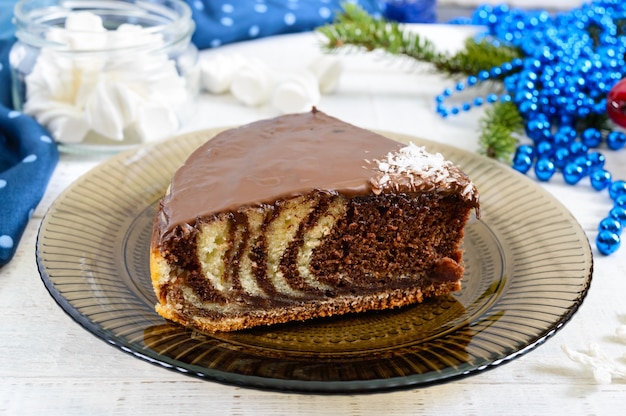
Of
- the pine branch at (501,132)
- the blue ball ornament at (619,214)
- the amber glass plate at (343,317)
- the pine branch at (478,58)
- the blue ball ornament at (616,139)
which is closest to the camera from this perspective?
the amber glass plate at (343,317)

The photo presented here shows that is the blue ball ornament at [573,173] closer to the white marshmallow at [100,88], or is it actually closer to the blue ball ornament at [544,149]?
the blue ball ornament at [544,149]

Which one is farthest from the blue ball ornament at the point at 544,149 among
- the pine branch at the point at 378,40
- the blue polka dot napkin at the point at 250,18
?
the blue polka dot napkin at the point at 250,18

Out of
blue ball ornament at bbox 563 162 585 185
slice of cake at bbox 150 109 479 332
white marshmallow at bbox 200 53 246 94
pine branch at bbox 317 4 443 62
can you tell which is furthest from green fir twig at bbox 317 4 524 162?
slice of cake at bbox 150 109 479 332

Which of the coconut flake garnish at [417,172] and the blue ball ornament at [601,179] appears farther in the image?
the blue ball ornament at [601,179]

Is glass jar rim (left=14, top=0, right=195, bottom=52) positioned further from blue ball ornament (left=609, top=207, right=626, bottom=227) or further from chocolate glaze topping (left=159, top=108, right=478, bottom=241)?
blue ball ornament (left=609, top=207, right=626, bottom=227)

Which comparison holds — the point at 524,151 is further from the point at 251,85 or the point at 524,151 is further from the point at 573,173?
the point at 251,85

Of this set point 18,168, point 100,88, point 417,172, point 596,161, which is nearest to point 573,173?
point 596,161
